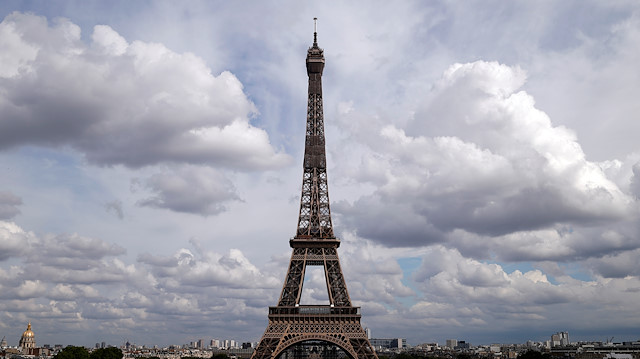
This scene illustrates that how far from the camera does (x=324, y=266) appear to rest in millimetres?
107688

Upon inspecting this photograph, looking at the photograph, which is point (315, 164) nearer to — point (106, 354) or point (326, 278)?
point (326, 278)

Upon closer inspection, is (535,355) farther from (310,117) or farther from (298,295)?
(310,117)

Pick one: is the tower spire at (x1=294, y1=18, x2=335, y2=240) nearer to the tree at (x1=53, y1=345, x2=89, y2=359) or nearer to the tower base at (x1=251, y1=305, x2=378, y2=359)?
the tower base at (x1=251, y1=305, x2=378, y2=359)

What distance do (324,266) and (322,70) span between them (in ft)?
129

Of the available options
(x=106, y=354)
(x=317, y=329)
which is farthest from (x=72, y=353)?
(x=317, y=329)

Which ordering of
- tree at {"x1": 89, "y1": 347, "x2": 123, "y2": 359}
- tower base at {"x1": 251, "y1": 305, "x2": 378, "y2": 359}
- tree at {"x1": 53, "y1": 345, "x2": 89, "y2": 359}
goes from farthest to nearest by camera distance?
tree at {"x1": 89, "y1": 347, "x2": 123, "y2": 359} < tree at {"x1": 53, "y1": 345, "x2": 89, "y2": 359} < tower base at {"x1": 251, "y1": 305, "x2": 378, "y2": 359}

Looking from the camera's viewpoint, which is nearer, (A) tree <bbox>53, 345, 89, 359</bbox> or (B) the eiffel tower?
(B) the eiffel tower

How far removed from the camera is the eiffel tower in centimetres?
10194

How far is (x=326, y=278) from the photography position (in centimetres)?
10669

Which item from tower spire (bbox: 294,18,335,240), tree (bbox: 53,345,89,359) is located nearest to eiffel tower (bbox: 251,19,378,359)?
tower spire (bbox: 294,18,335,240)

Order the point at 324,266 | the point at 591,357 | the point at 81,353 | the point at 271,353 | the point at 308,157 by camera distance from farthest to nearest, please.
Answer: the point at 591,357
the point at 81,353
the point at 308,157
the point at 324,266
the point at 271,353

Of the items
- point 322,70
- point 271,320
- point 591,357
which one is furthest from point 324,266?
point 591,357

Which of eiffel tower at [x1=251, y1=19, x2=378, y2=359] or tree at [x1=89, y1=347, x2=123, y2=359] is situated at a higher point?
eiffel tower at [x1=251, y1=19, x2=378, y2=359]

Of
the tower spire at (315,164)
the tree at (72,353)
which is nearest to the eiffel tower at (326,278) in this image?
the tower spire at (315,164)
